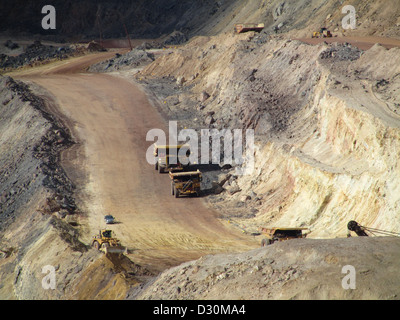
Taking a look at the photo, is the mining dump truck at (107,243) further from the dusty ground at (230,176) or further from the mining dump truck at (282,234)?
the mining dump truck at (282,234)

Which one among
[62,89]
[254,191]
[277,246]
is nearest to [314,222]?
[254,191]

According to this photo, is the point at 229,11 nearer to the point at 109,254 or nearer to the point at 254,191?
the point at 254,191

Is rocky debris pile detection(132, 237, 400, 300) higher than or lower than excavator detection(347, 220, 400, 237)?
lower

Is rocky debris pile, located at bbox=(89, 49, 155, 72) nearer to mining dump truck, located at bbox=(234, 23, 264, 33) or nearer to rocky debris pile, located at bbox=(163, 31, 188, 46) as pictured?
mining dump truck, located at bbox=(234, 23, 264, 33)

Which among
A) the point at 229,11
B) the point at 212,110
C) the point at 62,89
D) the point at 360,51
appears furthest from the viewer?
the point at 229,11

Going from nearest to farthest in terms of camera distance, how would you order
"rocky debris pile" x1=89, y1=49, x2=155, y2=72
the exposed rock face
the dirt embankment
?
the dirt embankment, the exposed rock face, "rocky debris pile" x1=89, y1=49, x2=155, y2=72

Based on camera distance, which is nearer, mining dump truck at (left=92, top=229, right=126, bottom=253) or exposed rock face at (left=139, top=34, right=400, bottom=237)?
mining dump truck at (left=92, top=229, right=126, bottom=253)

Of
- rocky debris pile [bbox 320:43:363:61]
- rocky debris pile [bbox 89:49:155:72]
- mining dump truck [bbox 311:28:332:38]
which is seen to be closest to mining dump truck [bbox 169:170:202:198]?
rocky debris pile [bbox 320:43:363:61]
